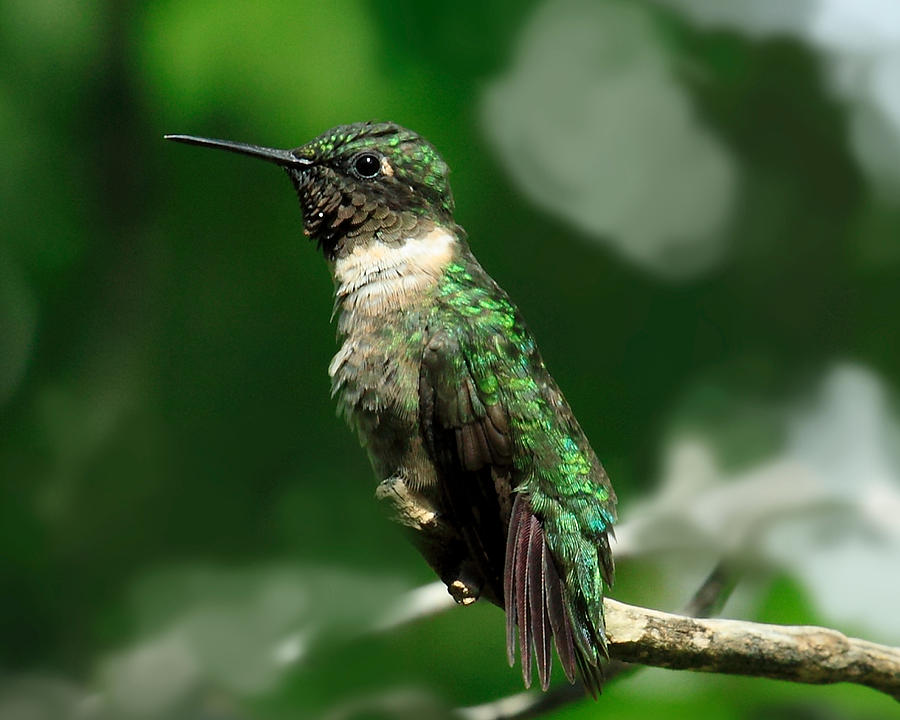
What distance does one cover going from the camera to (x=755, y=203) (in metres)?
4.61

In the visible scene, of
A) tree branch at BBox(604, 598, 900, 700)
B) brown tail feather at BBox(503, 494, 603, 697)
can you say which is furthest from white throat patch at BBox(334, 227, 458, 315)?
tree branch at BBox(604, 598, 900, 700)

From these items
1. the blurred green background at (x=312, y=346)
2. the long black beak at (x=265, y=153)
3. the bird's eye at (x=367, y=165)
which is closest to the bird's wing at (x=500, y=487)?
the bird's eye at (x=367, y=165)

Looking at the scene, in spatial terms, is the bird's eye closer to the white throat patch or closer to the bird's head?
the bird's head

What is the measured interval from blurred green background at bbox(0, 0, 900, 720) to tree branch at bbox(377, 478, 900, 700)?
A: 177 centimetres

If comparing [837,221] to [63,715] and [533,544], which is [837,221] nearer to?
[533,544]

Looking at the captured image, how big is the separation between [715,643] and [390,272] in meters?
1.05

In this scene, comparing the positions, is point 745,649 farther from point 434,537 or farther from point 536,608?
point 434,537

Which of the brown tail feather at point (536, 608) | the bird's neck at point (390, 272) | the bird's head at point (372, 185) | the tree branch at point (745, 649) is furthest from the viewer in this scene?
the bird's head at point (372, 185)

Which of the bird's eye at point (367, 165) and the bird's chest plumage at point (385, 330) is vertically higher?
the bird's eye at point (367, 165)

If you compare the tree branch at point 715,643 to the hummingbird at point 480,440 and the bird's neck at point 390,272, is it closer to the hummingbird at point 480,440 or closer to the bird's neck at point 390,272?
the hummingbird at point 480,440

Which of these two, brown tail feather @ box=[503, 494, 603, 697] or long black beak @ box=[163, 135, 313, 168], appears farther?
long black beak @ box=[163, 135, 313, 168]

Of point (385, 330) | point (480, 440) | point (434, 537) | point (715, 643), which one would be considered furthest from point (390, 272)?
point (715, 643)

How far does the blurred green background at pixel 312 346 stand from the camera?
165 inches

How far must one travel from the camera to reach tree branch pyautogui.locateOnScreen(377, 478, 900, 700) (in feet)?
6.66
